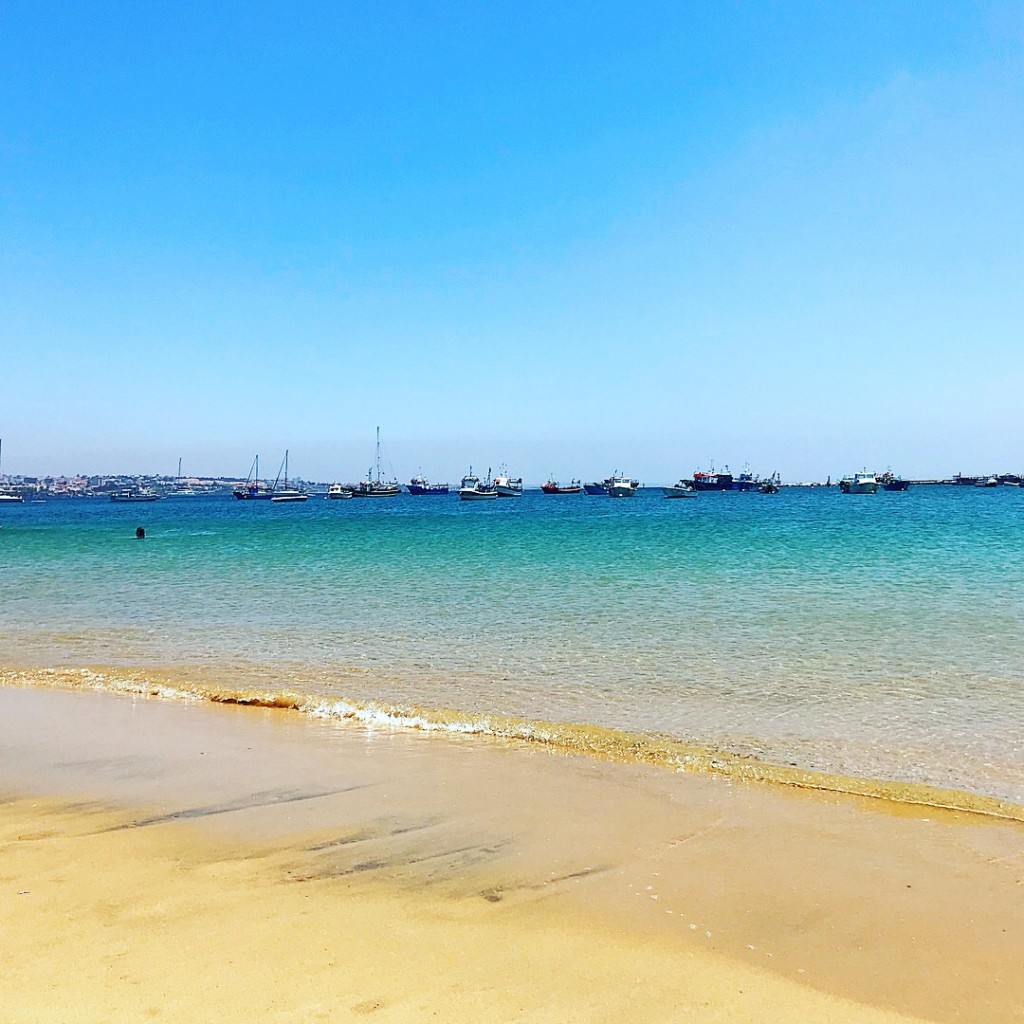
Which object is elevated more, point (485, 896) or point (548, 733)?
point (485, 896)

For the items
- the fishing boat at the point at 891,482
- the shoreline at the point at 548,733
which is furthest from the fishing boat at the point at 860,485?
the shoreline at the point at 548,733

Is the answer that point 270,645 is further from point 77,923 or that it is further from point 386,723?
point 77,923

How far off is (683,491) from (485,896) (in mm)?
152377

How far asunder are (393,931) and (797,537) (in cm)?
3893

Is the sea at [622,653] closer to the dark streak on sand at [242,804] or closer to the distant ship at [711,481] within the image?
the dark streak on sand at [242,804]

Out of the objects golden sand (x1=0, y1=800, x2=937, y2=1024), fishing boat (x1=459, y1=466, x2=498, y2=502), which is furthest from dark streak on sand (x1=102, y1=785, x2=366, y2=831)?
fishing boat (x1=459, y1=466, x2=498, y2=502)

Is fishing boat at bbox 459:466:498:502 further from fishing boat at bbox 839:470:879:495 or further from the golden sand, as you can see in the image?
the golden sand

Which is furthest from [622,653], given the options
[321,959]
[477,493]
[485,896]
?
[477,493]

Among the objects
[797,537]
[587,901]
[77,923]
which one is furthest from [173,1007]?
[797,537]

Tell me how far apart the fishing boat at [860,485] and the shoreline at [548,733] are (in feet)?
519

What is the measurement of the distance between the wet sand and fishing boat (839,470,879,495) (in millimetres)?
160010

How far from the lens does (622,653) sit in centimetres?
1342

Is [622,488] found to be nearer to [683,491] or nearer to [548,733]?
[683,491]

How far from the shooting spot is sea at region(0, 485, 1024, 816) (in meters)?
8.73
